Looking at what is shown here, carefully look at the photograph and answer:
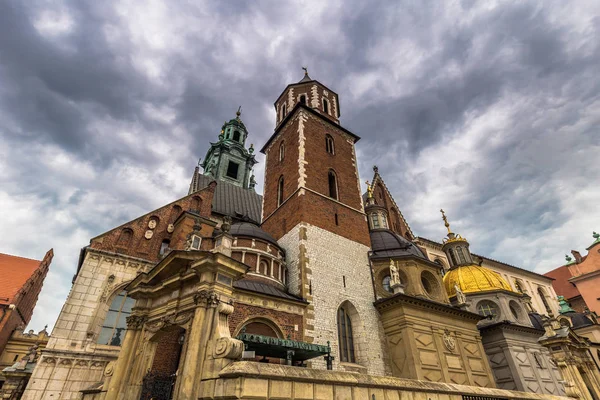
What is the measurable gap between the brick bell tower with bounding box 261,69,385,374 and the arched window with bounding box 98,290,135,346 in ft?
28.7

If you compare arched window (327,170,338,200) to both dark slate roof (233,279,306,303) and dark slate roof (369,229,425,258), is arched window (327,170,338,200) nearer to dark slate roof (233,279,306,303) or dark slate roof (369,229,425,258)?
dark slate roof (369,229,425,258)

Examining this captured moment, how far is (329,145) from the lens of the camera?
82.6ft

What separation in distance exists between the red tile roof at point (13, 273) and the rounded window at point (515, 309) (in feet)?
125

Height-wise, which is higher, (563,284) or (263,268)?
(563,284)

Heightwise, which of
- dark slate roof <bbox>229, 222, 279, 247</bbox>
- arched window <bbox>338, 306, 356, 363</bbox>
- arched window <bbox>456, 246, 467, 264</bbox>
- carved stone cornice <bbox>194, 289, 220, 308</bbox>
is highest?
arched window <bbox>456, 246, 467, 264</bbox>

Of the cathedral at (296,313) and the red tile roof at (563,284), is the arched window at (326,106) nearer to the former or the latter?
the cathedral at (296,313)

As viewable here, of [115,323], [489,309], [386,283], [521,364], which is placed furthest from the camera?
[489,309]

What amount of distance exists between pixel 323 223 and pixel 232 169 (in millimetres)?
27347

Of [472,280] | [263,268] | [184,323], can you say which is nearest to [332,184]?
[263,268]

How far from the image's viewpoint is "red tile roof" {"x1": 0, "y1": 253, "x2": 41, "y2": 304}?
85.6ft

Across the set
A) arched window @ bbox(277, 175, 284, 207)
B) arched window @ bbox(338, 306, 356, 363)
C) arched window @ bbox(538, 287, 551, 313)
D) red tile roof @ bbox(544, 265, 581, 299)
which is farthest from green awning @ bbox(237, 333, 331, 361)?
red tile roof @ bbox(544, 265, 581, 299)

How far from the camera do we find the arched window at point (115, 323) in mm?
15922

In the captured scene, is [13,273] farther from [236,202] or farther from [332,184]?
[332,184]

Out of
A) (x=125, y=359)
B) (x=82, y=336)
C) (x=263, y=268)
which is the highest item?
(x=263, y=268)
